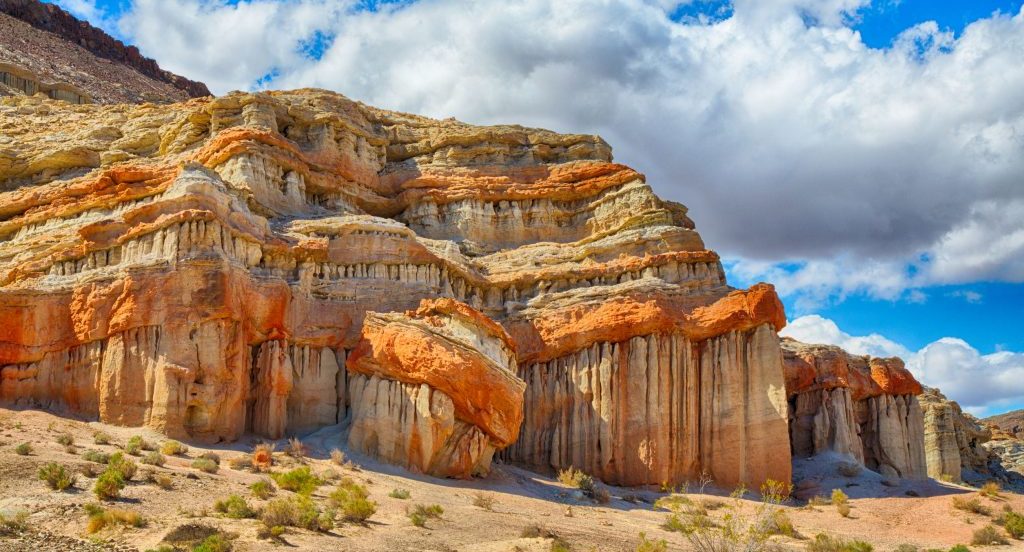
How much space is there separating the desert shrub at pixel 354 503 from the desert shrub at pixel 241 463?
11.1 feet

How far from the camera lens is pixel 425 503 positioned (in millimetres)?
24625

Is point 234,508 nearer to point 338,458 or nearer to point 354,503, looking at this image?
point 354,503

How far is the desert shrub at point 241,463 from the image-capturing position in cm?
2603

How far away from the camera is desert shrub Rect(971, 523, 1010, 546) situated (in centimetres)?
2878

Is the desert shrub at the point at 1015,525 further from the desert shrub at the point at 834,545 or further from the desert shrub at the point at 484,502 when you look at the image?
the desert shrub at the point at 484,502

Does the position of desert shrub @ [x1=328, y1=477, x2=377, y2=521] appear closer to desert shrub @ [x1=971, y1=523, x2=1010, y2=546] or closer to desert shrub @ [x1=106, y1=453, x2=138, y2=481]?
desert shrub @ [x1=106, y1=453, x2=138, y2=481]

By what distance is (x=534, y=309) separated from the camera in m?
40.3

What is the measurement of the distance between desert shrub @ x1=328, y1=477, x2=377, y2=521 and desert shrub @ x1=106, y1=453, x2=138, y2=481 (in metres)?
4.44

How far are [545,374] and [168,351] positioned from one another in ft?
52.0

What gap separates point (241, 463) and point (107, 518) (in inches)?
337

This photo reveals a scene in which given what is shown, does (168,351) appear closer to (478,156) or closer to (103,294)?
(103,294)

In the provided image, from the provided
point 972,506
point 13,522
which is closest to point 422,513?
point 13,522

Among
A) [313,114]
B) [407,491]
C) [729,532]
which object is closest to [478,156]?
[313,114]

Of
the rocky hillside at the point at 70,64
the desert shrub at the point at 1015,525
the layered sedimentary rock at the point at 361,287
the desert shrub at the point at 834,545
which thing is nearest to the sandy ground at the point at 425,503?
the desert shrub at the point at 834,545
